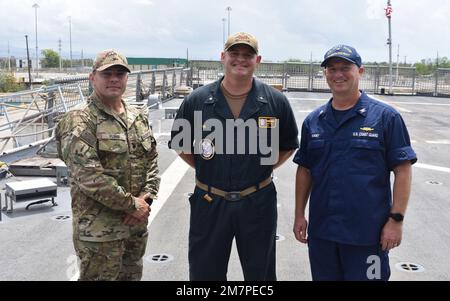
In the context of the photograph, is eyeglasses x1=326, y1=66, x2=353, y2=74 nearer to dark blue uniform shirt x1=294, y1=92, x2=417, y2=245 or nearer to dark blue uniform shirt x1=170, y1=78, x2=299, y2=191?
dark blue uniform shirt x1=294, y1=92, x2=417, y2=245

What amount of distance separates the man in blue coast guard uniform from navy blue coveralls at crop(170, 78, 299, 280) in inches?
12.4

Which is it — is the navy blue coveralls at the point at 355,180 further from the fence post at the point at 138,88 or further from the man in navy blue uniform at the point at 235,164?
the fence post at the point at 138,88

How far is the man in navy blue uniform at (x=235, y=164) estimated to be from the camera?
2.67 m

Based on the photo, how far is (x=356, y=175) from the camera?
8.03ft

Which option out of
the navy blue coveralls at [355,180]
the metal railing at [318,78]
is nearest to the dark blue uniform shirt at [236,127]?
the navy blue coveralls at [355,180]

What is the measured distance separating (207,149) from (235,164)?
7.2 inches

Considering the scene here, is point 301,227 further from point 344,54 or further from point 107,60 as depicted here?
point 107,60

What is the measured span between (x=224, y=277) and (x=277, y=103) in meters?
1.08

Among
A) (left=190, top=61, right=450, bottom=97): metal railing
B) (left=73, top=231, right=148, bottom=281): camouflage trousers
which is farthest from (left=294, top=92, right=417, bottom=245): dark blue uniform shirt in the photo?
(left=190, top=61, right=450, bottom=97): metal railing

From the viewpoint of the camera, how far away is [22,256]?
3.81m

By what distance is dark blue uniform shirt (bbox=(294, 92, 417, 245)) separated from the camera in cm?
243

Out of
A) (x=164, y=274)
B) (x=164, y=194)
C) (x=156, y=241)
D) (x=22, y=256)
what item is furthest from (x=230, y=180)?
(x=164, y=194)

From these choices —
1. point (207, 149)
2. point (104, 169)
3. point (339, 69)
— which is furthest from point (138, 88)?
point (339, 69)

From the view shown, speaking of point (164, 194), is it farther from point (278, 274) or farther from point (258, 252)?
point (258, 252)
